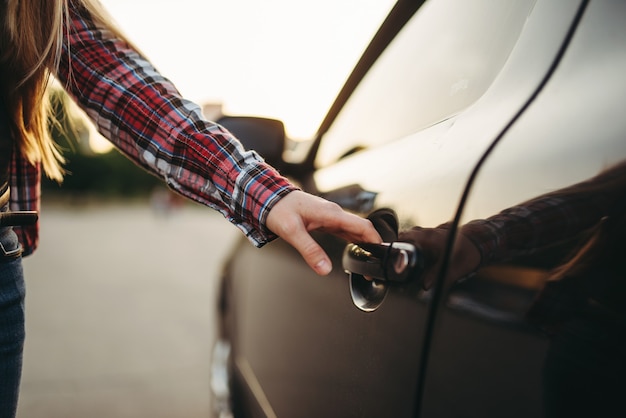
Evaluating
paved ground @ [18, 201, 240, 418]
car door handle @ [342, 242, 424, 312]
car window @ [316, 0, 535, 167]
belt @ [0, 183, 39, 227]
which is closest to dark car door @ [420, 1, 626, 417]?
car door handle @ [342, 242, 424, 312]

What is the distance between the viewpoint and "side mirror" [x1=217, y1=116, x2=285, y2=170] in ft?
5.47

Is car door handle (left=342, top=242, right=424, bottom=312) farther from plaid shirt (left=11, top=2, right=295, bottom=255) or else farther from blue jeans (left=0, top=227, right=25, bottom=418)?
blue jeans (left=0, top=227, right=25, bottom=418)

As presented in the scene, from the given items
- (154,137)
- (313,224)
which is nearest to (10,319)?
(154,137)

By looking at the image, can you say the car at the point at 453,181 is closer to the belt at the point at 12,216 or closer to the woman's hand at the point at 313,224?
the woman's hand at the point at 313,224

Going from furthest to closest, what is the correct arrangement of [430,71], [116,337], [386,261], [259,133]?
1. [116,337]
2. [259,133]
3. [430,71]
4. [386,261]

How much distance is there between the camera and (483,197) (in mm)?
796

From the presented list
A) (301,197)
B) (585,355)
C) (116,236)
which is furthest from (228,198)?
(116,236)

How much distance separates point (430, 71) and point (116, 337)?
4.07m

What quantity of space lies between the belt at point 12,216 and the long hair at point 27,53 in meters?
0.16

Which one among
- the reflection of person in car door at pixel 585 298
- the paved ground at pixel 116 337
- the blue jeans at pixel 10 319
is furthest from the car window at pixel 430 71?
the paved ground at pixel 116 337

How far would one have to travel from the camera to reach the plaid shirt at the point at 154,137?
3.71ft

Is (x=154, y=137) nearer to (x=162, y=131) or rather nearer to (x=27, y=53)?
(x=162, y=131)

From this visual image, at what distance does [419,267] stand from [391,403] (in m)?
0.24

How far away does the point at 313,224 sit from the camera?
105 centimetres
